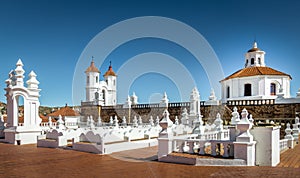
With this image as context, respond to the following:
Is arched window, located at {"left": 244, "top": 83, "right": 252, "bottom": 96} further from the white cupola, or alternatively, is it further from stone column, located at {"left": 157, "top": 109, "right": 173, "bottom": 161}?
stone column, located at {"left": 157, "top": 109, "right": 173, "bottom": 161}

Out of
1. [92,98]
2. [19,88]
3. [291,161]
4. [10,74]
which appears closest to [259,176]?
[291,161]

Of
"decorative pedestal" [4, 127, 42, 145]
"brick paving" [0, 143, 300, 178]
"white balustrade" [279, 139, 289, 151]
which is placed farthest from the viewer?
"decorative pedestal" [4, 127, 42, 145]

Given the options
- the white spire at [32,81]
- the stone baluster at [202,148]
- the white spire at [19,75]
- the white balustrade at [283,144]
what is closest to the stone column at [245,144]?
the stone baluster at [202,148]

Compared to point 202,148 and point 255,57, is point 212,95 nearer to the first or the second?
point 255,57

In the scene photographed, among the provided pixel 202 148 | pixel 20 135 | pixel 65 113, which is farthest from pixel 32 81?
pixel 65 113

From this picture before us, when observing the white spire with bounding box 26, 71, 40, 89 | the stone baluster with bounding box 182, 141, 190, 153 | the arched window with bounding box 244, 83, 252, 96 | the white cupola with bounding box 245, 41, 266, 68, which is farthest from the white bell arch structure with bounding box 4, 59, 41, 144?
the white cupola with bounding box 245, 41, 266, 68

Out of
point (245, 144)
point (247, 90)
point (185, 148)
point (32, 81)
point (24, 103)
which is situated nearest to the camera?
point (245, 144)

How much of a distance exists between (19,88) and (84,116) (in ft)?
72.4

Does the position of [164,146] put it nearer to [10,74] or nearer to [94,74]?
[10,74]

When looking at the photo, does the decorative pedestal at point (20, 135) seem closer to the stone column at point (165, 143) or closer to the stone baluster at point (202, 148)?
the stone column at point (165, 143)

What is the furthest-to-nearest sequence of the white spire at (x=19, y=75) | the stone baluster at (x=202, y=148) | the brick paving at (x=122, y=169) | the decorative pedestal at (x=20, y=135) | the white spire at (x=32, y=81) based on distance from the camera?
1. the white spire at (x=32, y=81)
2. the white spire at (x=19, y=75)
3. the decorative pedestal at (x=20, y=135)
4. the stone baluster at (x=202, y=148)
5. the brick paving at (x=122, y=169)

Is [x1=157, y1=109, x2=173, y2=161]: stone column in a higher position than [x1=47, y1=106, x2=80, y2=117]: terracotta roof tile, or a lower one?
higher

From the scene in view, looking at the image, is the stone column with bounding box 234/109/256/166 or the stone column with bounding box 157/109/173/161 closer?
the stone column with bounding box 234/109/256/166

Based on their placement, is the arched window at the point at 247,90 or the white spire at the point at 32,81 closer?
the white spire at the point at 32,81
